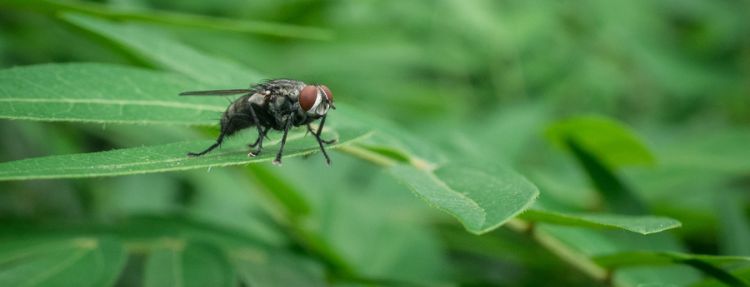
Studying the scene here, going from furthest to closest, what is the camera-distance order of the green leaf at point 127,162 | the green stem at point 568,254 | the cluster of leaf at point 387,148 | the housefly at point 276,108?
the housefly at point 276,108
the green stem at point 568,254
the cluster of leaf at point 387,148
the green leaf at point 127,162

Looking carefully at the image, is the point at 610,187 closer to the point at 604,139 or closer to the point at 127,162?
the point at 604,139

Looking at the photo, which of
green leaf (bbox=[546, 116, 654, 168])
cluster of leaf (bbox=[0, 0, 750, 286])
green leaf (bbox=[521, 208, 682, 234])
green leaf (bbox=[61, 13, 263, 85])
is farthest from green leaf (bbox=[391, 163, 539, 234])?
green leaf (bbox=[546, 116, 654, 168])

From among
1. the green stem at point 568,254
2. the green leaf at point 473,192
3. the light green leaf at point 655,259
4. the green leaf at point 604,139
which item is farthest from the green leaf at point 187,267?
the green leaf at point 604,139

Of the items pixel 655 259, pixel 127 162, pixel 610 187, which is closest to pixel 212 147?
pixel 127 162

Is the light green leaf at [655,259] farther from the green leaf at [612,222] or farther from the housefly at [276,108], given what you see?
the housefly at [276,108]

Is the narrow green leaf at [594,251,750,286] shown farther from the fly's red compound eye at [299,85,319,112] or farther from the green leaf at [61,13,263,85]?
the green leaf at [61,13,263,85]

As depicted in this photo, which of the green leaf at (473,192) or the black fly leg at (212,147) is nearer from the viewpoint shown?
the green leaf at (473,192)
